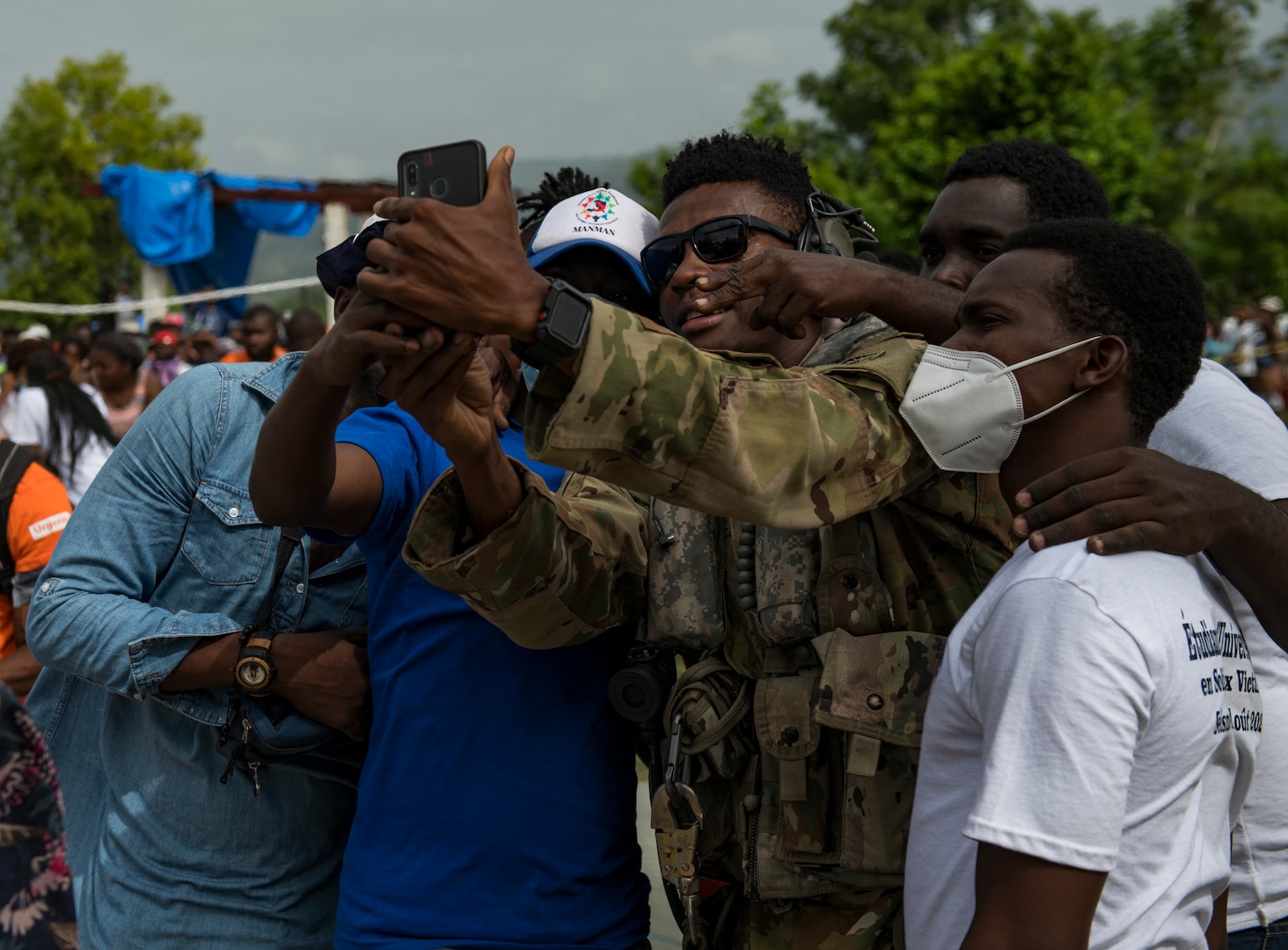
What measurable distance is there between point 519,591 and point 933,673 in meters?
0.78

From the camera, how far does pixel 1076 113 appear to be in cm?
1675

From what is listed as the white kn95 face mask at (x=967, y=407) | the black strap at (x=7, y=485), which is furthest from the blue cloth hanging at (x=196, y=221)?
the white kn95 face mask at (x=967, y=407)

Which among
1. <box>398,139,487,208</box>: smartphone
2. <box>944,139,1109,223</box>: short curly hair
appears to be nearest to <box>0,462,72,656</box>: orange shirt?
<box>398,139,487,208</box>: smartphone

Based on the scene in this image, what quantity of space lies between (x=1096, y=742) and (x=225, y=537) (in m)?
1.78

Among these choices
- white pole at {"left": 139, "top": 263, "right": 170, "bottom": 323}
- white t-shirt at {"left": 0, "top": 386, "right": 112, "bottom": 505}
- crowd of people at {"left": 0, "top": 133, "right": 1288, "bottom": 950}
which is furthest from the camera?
white pole at {"left": 139, "top": 263, "right": 170, "bottom": 323}

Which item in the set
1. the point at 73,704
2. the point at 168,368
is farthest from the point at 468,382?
the point at 168,368

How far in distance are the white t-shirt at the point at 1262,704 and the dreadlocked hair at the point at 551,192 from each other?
61.6 inches

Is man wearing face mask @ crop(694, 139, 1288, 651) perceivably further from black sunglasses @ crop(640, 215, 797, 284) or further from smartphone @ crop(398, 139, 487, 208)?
smartphone @ crop(398, 139, 487, 208)

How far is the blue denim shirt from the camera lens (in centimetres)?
230

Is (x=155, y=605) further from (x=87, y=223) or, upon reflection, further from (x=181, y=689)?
(x=87, y=223)

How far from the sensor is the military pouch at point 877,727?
201 cm

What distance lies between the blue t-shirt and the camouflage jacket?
19 centimetres

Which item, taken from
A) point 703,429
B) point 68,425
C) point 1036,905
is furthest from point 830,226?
point 68,425

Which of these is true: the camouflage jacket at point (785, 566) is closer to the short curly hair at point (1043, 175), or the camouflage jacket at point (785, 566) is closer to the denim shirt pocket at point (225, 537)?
the denim shirt pocket at point (225, 537)
